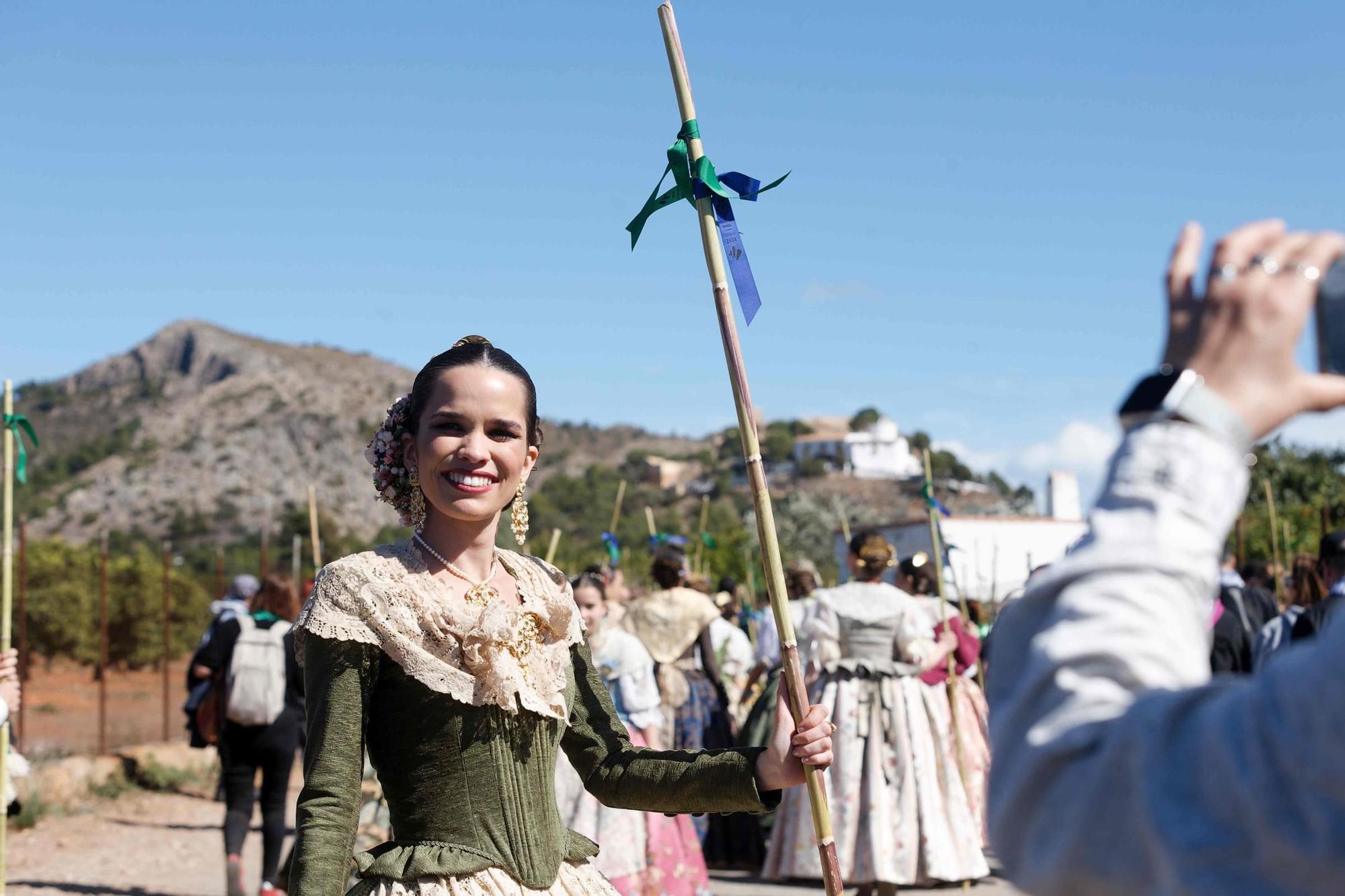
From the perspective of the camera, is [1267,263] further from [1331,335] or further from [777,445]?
[777,445]

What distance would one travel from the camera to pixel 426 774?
2.46 metres

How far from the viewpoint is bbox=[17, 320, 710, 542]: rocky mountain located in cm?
8719

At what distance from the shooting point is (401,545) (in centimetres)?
270

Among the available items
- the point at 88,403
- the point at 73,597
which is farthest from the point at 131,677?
the point at 88,403

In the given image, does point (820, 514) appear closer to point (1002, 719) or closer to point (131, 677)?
point (131, 677)

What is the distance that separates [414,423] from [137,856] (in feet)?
27.2

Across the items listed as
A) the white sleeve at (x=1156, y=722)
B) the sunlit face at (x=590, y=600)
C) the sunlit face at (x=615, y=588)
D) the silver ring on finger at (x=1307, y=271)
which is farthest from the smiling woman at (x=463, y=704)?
the sunlit face at (x=615, y=588)

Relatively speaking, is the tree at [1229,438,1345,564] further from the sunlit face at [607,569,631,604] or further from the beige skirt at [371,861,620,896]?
the beige skirt at [371,861,620,896]

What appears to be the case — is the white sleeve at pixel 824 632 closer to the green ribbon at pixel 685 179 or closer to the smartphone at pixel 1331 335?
the green ribbon at pixel 685 179

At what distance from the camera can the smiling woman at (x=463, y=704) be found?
2.38 metres

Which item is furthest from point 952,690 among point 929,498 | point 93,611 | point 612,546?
point 93,611

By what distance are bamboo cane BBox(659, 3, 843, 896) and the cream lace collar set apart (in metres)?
0.49

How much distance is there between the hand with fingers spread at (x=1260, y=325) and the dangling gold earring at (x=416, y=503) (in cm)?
187

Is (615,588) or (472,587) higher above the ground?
(472,587)
